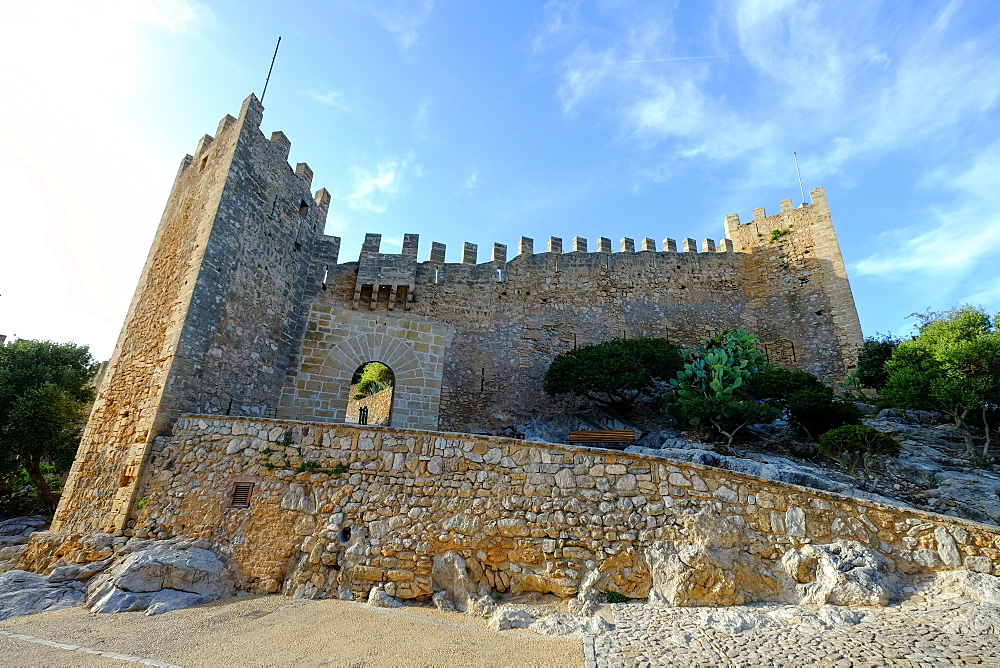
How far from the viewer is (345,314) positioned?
10.6 meters

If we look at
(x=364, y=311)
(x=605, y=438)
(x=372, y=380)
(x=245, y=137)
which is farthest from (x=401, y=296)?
(x=372, y=380)

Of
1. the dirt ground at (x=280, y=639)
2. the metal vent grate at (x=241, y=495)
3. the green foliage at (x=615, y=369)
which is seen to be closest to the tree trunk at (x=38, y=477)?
the dirt ground at (x=280, y=639)

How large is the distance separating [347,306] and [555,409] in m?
7.14

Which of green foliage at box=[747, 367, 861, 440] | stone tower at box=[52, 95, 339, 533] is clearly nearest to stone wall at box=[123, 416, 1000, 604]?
stone tower at box=[52, 95, 339, 533]

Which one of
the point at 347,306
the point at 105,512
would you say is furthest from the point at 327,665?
the point at 347,306

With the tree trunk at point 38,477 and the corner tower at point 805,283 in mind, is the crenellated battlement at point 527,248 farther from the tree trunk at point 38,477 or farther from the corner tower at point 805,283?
the tree trunk at point 38,477

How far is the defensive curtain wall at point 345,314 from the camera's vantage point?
330 inches

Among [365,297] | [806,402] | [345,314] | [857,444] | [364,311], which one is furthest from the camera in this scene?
[365,297]

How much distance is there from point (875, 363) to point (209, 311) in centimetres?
1782

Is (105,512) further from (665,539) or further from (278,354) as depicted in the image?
(665,539)

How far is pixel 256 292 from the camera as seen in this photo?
10148 mm

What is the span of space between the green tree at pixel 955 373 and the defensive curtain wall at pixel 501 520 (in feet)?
22.5

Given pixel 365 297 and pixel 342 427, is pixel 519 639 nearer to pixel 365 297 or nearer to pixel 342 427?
pixel 342 427

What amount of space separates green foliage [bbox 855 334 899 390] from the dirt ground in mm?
14371
